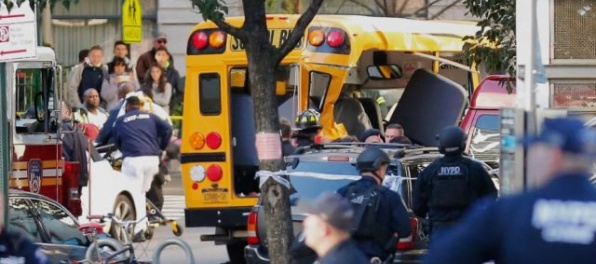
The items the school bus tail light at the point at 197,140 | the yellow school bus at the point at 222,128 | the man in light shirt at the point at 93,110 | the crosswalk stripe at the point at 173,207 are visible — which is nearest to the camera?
the yellow school bus at the point at 222,128

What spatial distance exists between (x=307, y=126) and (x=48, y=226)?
3.35 metres

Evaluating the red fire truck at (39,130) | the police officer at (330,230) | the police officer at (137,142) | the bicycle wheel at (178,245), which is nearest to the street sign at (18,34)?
the bicycle wheel at (178,245)

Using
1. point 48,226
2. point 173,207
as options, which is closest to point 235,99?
point 48,226

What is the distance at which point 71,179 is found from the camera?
16.9 m

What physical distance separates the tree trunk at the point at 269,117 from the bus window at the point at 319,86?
4.07 m

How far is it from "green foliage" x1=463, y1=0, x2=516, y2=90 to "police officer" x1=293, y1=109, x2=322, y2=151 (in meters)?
1.90

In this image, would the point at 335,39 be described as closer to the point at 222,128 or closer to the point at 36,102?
the point at 222,128

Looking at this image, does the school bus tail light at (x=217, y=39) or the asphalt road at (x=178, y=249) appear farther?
the school bus tail light at (x=217, y=39)

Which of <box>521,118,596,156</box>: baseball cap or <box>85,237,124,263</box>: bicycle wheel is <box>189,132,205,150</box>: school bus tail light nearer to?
<box>85,237,124,263</box>: bicycle wheel

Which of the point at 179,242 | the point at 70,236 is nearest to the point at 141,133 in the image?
the point at 179,242

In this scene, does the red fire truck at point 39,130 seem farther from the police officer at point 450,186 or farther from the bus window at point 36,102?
the police officer at point 450,186

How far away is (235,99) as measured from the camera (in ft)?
52.1

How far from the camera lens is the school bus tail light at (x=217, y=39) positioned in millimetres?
15523

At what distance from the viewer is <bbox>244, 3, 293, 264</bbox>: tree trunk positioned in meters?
11.2
